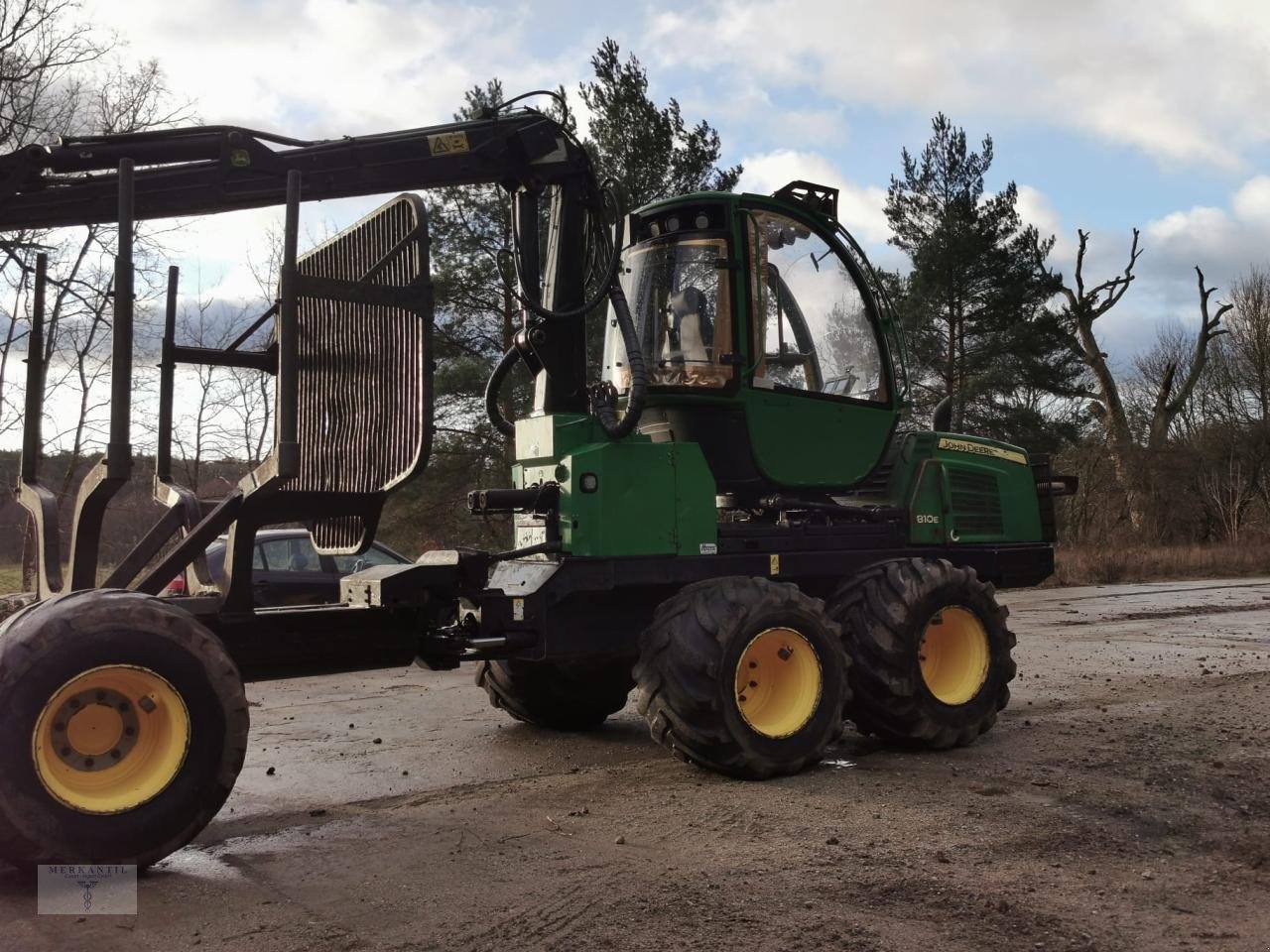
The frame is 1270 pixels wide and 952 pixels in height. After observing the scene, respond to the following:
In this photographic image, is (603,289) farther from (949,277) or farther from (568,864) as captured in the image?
(949,277)

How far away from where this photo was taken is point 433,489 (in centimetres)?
2217

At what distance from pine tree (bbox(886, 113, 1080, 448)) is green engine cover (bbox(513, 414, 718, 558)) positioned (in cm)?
2173

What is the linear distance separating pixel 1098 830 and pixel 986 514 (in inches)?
129

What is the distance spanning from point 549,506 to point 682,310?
1.58 meters

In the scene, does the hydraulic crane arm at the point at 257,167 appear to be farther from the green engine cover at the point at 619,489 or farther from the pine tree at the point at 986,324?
the pine tree at the point at 986,324

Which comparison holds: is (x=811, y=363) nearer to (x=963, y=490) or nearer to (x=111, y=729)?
(x=963, y=490)

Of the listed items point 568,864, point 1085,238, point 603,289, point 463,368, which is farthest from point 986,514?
point 1085,238

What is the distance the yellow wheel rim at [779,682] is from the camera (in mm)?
6375

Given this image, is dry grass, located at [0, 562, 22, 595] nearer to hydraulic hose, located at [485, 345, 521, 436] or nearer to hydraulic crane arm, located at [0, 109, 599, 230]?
hydraulic hose, located at [485, 345, 521, 436]

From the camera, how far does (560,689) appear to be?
7797 mm

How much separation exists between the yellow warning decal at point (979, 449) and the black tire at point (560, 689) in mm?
2624

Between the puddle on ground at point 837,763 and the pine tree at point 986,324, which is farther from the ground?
the pine tree at point 986,324

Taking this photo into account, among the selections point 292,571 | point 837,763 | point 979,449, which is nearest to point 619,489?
point 837,763

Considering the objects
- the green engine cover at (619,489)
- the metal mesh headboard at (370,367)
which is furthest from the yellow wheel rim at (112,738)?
the green engine cover at (619,489)
